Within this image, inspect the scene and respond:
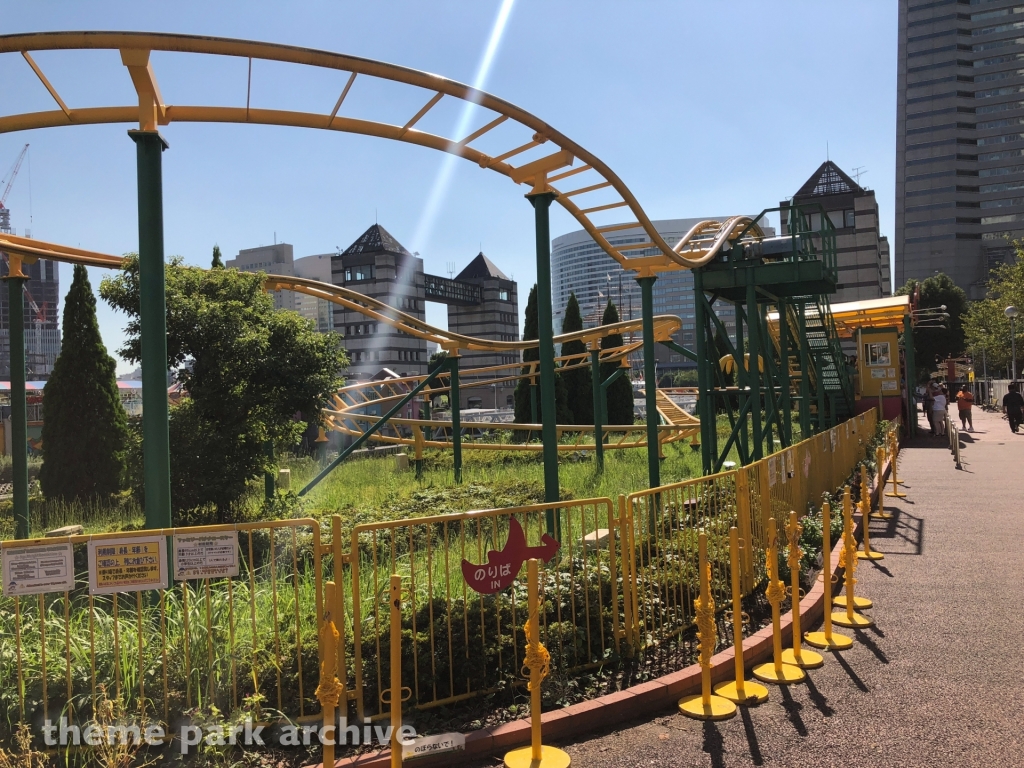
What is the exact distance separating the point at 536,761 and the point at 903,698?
2.40 metres

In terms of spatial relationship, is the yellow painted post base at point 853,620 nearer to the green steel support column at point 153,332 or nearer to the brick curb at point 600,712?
the brick curb at point 600,712

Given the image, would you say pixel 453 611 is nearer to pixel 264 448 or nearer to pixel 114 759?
pixel 114 759

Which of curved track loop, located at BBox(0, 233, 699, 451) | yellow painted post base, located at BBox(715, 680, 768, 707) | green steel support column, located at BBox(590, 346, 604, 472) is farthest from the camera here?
green steel support column, located at BBox(590, 346, 604, 472)

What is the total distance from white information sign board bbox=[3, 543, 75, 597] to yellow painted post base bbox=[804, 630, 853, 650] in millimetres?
4994

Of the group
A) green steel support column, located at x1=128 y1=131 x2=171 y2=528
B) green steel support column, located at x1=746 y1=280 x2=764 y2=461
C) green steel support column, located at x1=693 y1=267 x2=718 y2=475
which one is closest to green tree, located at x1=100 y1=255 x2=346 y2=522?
green steel support column, located at x1=128 y1=131 x2=171 y2=528

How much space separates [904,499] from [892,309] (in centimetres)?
1244

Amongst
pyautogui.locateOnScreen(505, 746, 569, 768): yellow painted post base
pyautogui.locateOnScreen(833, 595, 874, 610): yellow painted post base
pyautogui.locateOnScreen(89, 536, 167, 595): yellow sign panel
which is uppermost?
pyautogui.locateOnScreen(89, 536, 167, 595): yellow sign panel

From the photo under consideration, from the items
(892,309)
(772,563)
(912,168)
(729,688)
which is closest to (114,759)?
(729,688)

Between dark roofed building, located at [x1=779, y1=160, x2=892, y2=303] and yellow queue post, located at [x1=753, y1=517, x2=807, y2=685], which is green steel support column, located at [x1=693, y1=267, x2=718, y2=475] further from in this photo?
dark roofed building, located at [x1=779, y1=160, x2=892, y2=303]

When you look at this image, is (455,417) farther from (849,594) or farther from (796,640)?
(796,640)

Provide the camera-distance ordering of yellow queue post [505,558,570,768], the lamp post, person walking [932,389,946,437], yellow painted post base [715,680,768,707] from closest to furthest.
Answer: yellow queue post [505,558,570,768] < yellow painted post base [715,680,768,707] < person walking [932,389,946,437] < the lamp post

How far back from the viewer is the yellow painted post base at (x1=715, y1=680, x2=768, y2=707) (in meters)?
4.74

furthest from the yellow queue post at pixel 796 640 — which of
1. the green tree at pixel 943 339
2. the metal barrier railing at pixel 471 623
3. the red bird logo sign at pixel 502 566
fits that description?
the green tree at pixel 943 339

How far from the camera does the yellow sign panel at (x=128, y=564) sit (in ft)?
12.9
